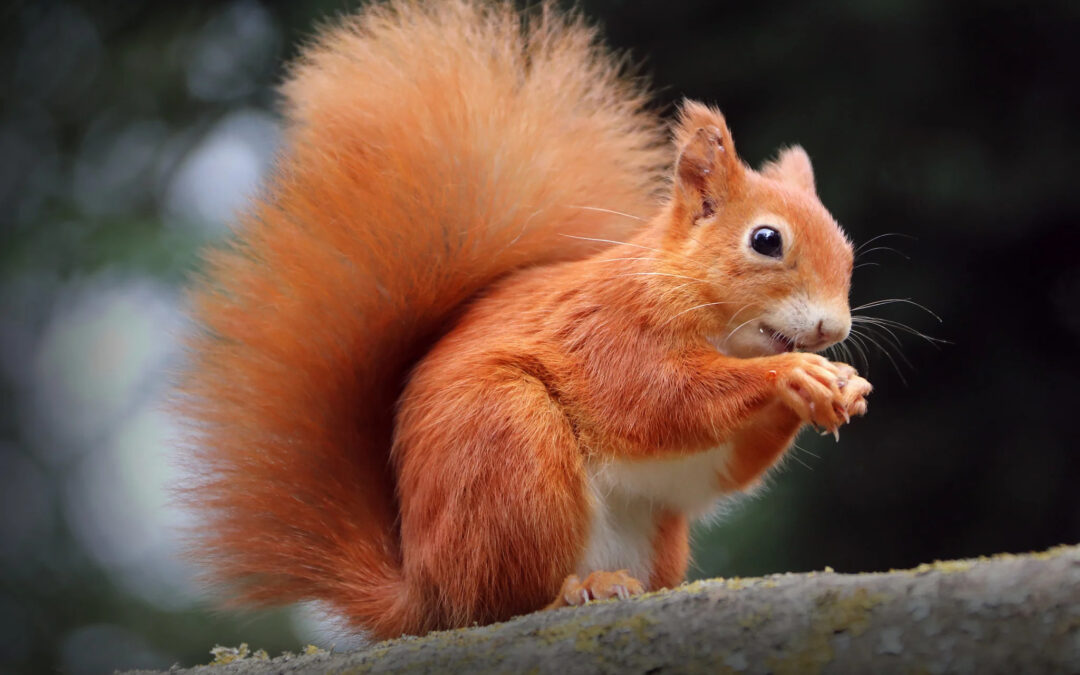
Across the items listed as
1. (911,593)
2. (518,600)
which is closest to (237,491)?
(518,600)

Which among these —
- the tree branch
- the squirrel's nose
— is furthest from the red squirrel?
the tree branch

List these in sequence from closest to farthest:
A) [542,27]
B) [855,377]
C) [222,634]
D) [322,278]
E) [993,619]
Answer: [993,619], [855,377], [322,278], [542,27], [222,634]

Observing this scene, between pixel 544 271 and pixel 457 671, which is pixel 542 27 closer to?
pixel 544 271

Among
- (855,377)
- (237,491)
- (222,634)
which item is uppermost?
(855,377)

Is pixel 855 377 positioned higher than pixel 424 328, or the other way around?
pixel 424 328

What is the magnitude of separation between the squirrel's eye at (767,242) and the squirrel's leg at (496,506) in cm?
30

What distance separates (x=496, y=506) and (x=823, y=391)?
378 mm

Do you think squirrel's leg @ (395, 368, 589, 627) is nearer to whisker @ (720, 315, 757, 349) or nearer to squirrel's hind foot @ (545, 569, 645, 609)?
squirrel's hind foot @ (545, 569, 645, 609)

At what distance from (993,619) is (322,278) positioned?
90 cm

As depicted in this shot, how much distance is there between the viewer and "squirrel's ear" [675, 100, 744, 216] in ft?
4.13

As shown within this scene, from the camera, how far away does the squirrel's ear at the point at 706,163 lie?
49.5 inches

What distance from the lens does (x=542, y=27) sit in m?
1.59

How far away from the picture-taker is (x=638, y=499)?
123 centimetres

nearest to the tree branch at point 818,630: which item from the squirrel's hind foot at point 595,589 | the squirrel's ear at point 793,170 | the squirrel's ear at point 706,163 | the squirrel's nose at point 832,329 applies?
the squirrel's hind foot at point 595,589
